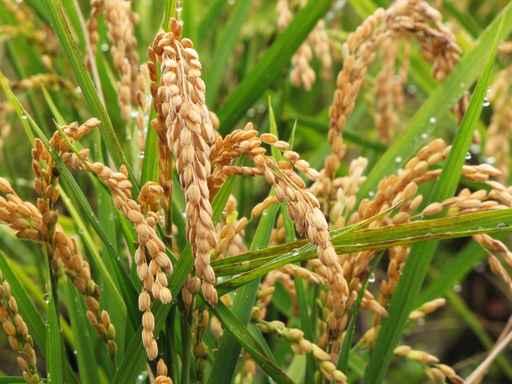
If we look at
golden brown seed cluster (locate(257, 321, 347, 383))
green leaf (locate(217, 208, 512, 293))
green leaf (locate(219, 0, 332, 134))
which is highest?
green leaf (locate(219, 0, 332, 134))

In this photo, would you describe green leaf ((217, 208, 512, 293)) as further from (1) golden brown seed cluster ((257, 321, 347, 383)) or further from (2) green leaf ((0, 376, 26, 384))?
(2) green leaf ((0, 376, 26, 384))

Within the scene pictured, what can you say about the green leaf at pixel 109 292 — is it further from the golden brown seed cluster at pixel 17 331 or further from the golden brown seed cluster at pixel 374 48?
the golden brown seed cluster at pixel 374 48

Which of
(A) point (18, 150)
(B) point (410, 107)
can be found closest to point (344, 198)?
(A) point (18, 150)

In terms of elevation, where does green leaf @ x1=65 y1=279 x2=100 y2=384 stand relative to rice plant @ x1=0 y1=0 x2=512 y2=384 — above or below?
below

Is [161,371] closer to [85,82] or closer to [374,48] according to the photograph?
[85,82]

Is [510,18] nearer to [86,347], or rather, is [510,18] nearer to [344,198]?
[344,198]

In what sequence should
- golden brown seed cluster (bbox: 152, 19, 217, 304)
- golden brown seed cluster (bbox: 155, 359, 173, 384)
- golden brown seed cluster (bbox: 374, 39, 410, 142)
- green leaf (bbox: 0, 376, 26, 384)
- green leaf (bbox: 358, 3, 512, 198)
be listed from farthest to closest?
golden brown seed cluster (bbox: 374, 39, 410, 142)
green leaf (bbox: 358, 3, 512, 198)
green leaf (bbox: 0, 376, 26, 384)
golden brown seed cluster (bbox: 155, 359, 173, 384)
golden brown seed cluster (bbox: 152, 19, 217, 304)

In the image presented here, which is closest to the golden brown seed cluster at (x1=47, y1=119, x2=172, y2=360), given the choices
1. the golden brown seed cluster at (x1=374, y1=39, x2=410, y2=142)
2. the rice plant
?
the rice plant
